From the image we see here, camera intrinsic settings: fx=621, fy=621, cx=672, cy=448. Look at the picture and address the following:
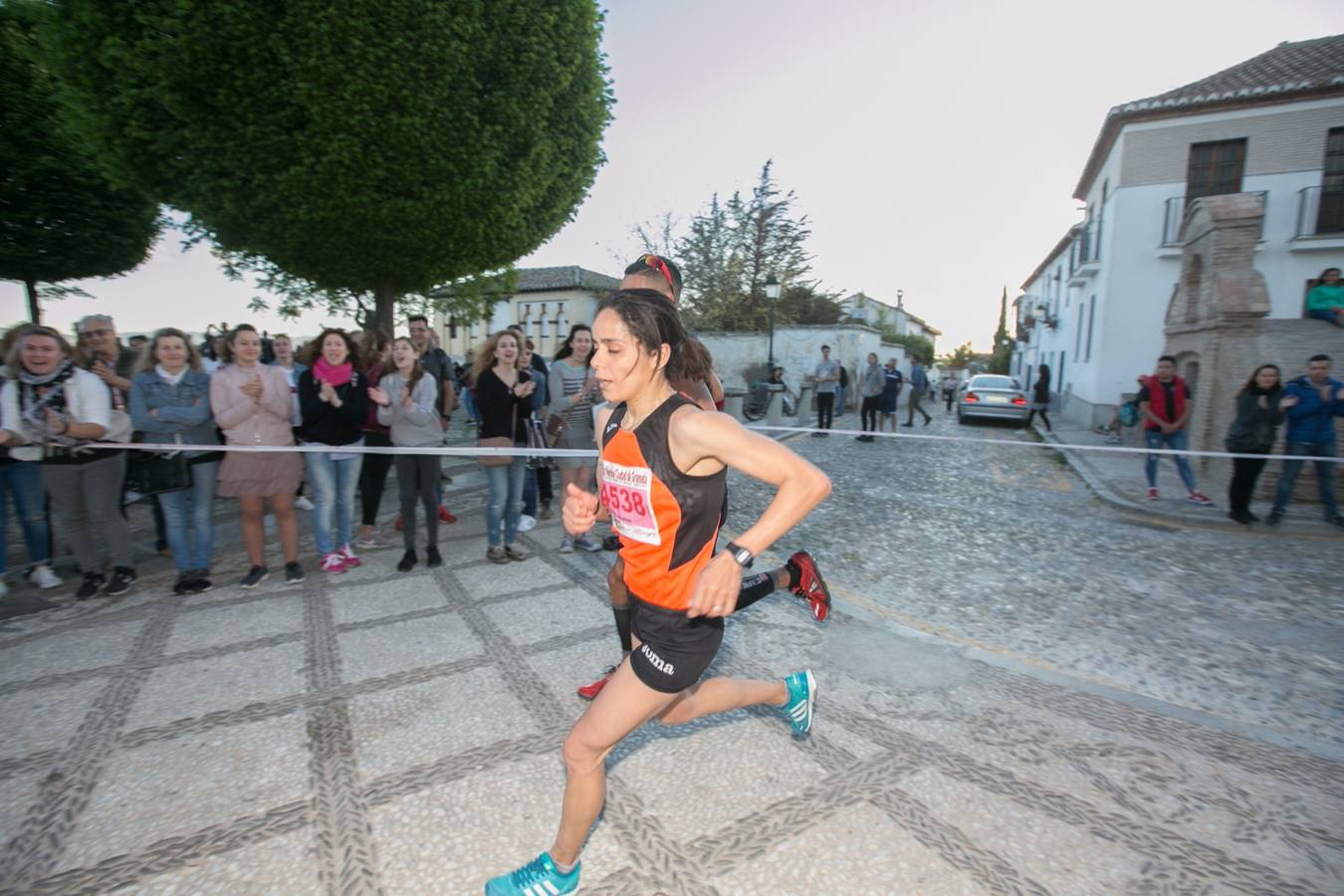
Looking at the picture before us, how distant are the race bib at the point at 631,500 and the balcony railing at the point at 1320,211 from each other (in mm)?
24848

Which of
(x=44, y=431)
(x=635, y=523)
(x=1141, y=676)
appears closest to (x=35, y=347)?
(x=44, y=431)

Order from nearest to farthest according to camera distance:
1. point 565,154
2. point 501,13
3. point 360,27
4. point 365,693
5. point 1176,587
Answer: point 365,693 → point 1176,587 → point 360,27 → point 501,13 → point 565,154

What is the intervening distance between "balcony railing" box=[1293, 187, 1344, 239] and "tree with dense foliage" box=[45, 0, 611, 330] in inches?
808

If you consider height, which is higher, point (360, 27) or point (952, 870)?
point (360, 27)

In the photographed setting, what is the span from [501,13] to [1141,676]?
449 inches

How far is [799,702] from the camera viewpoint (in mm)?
2852

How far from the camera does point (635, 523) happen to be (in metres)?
2.03

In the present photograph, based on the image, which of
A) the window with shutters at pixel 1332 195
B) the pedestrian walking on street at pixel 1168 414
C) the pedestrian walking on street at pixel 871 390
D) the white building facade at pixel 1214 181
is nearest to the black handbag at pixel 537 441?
the pedestrian walking on street at pixel 1168 414

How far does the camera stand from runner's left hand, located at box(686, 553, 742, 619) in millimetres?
1741

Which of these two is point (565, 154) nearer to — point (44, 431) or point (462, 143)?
point (462, 143)

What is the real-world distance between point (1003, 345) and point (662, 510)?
231 ft

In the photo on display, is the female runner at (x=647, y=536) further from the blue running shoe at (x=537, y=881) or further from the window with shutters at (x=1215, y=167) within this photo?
the window with shutters at (x=1215, y=167)

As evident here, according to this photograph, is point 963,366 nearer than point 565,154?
No

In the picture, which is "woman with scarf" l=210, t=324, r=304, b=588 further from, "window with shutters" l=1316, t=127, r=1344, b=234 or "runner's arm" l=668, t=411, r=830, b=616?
"window with shutters" l=1316, t=127, r=1344, b=234
